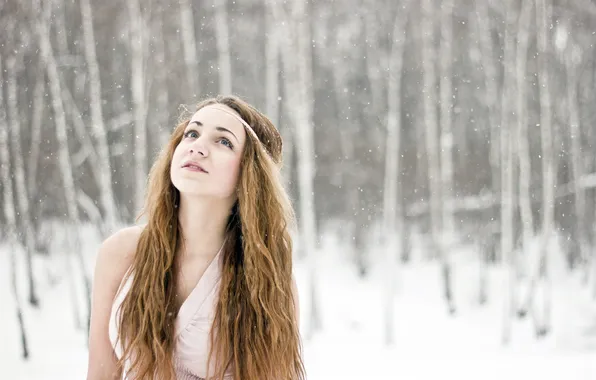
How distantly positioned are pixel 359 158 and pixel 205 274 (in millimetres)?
3554

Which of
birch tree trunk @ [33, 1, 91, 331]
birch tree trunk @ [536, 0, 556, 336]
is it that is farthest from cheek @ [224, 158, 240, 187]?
birch tree trunk @ [536, 0, 556, 336]

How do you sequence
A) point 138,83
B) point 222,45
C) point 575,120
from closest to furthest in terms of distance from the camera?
point 138,83
point 222,45
point 575,120

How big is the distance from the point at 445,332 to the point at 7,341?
2607 millimetres

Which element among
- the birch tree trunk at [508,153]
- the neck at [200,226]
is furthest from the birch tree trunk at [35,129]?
the birch tree trunk at [508,153]

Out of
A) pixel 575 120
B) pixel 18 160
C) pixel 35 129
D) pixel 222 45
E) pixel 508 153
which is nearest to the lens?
pixel 18 160

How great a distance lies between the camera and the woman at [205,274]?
0.88m

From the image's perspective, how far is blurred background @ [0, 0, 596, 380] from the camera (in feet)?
8.86

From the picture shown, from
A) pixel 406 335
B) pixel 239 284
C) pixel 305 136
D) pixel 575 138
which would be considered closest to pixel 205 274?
pixel 239 284

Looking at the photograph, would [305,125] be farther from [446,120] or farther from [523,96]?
[523,96]

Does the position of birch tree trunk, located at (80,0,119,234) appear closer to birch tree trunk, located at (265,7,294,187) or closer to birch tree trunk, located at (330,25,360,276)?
birch tree trunk, located at (265,7,294,187)

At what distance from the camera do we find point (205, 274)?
92cm

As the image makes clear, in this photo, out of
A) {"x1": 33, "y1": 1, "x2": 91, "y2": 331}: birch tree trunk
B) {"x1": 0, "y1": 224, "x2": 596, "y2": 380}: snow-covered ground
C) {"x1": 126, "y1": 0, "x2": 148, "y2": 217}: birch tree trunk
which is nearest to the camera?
{"x1": 0, "y1": 224, "x2": 596, "y2": 380}: snow-covered ground

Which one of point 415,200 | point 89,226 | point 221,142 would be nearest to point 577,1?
point 415,200

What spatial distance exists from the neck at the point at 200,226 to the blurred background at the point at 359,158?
5.71 feet
